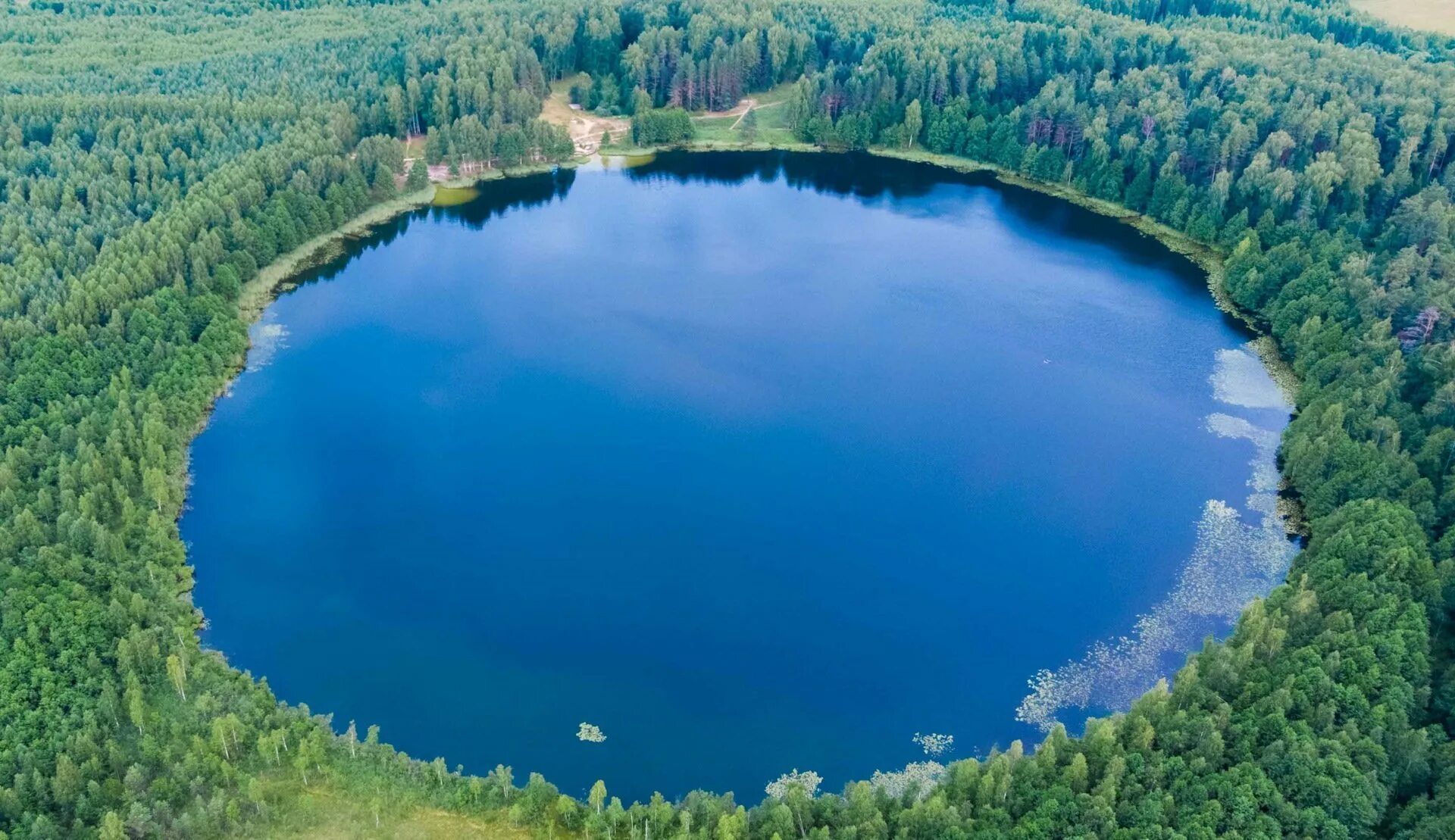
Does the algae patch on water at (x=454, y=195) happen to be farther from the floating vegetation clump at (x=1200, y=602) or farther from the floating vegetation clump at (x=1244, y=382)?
the floating vegetation clump at (x=1200, y=602)

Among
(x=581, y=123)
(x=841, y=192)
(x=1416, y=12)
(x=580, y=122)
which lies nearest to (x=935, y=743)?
(x=841, y=192)

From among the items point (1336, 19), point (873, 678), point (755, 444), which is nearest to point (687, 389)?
point (755, 444)

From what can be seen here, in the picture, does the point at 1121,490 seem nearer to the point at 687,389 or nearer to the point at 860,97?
the point at 687,389

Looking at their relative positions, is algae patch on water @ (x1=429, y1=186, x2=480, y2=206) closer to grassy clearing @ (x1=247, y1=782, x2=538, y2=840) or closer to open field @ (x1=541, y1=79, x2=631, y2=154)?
open field @ (x1=541, y1=79, x2=631, y2=154)

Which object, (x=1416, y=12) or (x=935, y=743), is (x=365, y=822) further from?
(x=1416, y=12)

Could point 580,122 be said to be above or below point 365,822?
above

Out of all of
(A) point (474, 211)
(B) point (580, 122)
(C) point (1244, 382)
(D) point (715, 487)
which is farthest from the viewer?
(B) point (580, 122)
